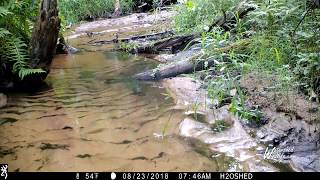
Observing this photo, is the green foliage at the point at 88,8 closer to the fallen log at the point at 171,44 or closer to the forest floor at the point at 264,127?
the fallen log at the point at 171,44

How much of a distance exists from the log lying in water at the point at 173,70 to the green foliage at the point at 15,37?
5.39ft

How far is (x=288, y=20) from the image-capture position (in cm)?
543

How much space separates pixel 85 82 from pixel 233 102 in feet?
9.02

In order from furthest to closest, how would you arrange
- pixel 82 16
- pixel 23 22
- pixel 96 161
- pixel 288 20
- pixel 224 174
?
pixel 82 16, pixel 23 22, pixel 288 20, pixel 96 161, pixel 224 174

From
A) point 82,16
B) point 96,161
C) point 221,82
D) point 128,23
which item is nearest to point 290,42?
point 221,82

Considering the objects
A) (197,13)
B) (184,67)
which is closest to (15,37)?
(184,67)

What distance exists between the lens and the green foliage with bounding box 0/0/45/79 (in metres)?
5.53

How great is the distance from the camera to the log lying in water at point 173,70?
612 centimetres

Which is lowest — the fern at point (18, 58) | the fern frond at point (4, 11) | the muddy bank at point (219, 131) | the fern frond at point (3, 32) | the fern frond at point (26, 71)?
the muddy bank at point (219, 131)

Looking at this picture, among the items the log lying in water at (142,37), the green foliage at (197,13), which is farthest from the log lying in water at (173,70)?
the log lying in water at (142,37)

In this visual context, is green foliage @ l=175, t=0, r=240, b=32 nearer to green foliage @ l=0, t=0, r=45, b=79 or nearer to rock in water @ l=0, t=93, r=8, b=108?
green foliage @ l=0, t=0, r=45, b=79

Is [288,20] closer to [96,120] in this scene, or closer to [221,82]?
[221,82]

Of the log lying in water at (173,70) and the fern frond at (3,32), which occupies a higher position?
the fern frond at (3,32)

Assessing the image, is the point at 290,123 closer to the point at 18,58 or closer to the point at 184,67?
the point at 184,67
